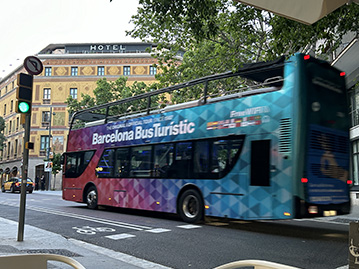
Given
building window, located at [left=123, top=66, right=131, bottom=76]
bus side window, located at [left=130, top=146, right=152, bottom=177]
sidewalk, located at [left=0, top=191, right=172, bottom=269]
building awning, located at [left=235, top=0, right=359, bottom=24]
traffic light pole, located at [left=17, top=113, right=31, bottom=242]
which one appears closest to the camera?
building awning, located at [left=235, top=0, right=359, bottom=24]

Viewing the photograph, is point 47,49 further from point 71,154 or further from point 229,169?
point 229,169

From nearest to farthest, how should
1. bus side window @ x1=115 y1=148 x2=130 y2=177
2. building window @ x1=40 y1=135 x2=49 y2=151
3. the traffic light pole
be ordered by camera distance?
the traffic light pole → bus side window @ x1=115 y1=148 x2=130 y2=177 → building window @ x1=40 y1=135 x2=49 y2=151

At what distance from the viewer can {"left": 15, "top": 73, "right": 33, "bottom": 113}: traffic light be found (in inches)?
296

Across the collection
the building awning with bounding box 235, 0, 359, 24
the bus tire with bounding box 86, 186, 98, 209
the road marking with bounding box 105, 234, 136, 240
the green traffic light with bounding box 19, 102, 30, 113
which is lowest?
the road marking with bounding box 105, 234, 136, 240

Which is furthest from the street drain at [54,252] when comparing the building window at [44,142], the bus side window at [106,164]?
the building window at [44,142]

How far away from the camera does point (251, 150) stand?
30.2ft

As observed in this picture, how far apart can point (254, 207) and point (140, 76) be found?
42969 millimetres

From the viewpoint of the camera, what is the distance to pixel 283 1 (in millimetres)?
3717

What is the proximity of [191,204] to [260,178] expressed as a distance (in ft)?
9.09

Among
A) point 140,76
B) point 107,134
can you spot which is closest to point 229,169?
point 107,134

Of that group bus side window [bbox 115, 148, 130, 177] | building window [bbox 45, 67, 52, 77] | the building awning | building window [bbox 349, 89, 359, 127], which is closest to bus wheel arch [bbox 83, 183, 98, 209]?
bus side window [bbox 115, 148, 130, 177]

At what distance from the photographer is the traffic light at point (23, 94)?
24.7ft

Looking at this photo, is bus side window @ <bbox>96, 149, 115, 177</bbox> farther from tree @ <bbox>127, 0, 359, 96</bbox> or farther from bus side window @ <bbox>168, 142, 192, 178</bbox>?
tree @ <bbox>127, 0, 359, 96</bbox>

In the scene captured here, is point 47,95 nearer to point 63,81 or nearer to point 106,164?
point 63,81
